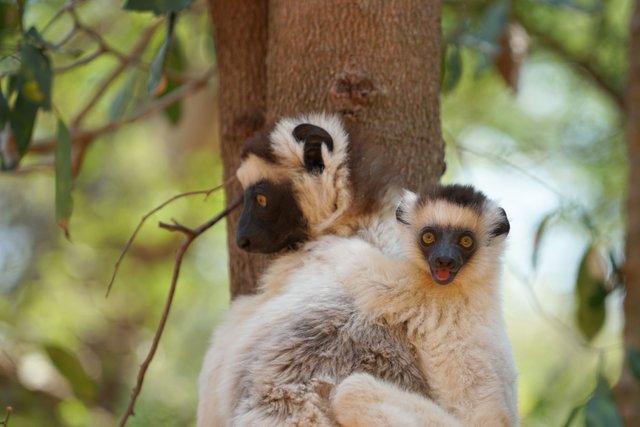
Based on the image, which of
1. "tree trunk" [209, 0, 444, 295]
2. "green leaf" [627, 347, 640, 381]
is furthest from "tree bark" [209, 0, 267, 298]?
"green leaf" [627, 347, 640, 381]

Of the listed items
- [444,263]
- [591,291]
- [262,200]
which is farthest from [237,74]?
[591,291]

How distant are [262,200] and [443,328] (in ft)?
3.31

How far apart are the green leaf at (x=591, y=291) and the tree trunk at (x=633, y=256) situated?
0.16 meters

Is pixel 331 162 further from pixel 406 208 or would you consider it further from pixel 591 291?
pixel 591 291

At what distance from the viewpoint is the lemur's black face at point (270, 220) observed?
379cm

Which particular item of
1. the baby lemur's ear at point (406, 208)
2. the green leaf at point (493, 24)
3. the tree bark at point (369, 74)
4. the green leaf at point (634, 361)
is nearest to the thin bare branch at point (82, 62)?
the tree bark at point (369, 74)

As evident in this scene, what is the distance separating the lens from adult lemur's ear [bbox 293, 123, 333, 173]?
3754mm

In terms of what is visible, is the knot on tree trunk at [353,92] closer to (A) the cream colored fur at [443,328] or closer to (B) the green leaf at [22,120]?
(A) the cream colored fur at [443,328]

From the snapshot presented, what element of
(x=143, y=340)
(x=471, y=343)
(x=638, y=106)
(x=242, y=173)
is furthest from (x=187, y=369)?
(x=471, y=343)

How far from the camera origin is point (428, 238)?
3.43 metres

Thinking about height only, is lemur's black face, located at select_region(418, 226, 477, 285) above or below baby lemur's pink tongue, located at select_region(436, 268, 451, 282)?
above

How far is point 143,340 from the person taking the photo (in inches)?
404

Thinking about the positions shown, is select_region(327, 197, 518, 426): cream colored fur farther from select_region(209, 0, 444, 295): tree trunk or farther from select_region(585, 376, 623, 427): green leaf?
select_region(585, 376, 623, 427): green leaf

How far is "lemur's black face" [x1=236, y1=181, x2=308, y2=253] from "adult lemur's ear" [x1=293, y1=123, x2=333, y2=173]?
0.48 ft
